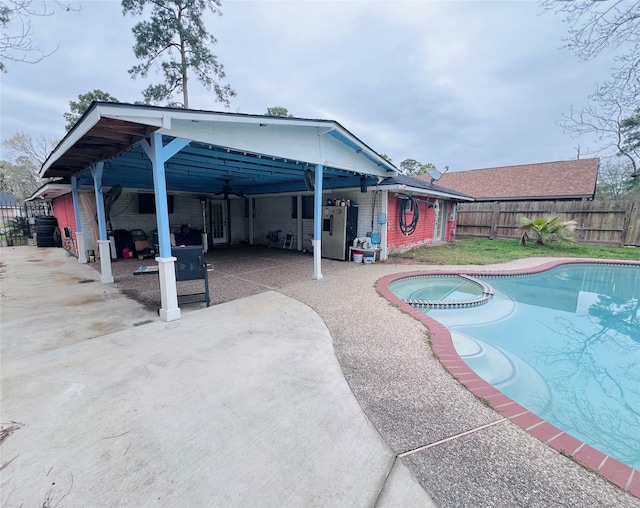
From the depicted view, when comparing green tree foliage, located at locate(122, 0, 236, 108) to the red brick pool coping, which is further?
green tree foliage, located at locate(122, 0, 236, 108)

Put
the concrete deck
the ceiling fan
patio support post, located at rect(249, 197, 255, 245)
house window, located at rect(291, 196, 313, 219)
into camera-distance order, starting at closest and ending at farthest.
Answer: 1. the concrete deck
2. the ceiling fan
3. house window, located at rect(291, 196, 313, 219)
4. patio support post, located at rect(249, 197, 255, 245)

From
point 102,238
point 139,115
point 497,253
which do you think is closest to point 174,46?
point 102,238

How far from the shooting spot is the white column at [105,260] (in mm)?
6029

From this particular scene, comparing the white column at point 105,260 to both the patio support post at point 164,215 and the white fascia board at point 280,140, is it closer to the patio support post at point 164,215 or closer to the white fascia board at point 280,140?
the patio support post at point 164,215

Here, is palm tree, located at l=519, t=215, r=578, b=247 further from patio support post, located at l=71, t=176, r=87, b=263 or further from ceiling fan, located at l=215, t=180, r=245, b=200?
patio support post, located at l=71, t=176, r=87, b=263

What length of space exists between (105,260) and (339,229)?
19.9ft

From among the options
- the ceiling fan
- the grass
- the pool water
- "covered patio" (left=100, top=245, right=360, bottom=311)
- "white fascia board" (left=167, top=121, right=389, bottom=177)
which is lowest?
the pool water

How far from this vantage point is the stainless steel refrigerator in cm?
867

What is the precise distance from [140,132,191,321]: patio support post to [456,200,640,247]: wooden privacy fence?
14.7 meters

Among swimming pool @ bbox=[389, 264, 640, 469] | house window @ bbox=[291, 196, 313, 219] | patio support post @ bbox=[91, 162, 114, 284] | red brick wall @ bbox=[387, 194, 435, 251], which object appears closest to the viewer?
swimming pool @ bbox=[389, 264, 640, 469]

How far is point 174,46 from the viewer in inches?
550

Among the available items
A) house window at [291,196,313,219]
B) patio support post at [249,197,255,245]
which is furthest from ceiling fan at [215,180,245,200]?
house window at [291,196,313,219]

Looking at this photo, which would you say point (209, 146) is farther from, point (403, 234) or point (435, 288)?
point (403, 234)

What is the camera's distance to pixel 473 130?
1778 cm
